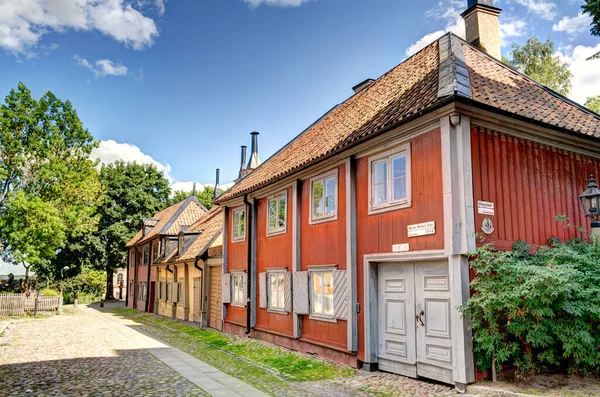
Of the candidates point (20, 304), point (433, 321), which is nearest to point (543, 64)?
point (433, 321)

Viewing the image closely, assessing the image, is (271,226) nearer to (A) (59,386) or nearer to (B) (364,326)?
(B) (364,326)

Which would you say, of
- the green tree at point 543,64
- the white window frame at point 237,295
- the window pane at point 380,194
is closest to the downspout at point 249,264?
the white window frame at point 237,295

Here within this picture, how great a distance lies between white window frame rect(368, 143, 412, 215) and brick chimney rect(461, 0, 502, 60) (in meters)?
4.91

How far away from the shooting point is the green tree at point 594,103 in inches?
993

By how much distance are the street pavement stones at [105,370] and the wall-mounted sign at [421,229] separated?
4.28 m

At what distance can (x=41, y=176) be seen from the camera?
28.4 metres

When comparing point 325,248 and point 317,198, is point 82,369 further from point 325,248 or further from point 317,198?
point 317,198

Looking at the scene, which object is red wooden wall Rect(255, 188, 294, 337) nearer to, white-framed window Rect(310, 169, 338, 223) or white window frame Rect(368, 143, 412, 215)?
white-framed window Rect(310, 169, 338, 223)

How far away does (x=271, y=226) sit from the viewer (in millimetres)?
15641

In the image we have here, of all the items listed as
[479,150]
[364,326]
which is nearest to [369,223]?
[364,326]

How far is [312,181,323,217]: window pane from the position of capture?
12.9 meters

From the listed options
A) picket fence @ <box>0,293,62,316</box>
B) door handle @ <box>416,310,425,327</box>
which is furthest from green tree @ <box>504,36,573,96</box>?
picket fence @ <box>0,293,62,316</box>

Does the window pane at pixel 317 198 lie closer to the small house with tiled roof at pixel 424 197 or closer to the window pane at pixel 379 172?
the small house with tiled roof at pixel 424 197

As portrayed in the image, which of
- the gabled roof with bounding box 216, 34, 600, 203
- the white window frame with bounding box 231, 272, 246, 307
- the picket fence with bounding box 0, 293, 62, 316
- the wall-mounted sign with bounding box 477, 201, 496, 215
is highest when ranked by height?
the gabled roof with bounding box 216, 34, 600, 203
